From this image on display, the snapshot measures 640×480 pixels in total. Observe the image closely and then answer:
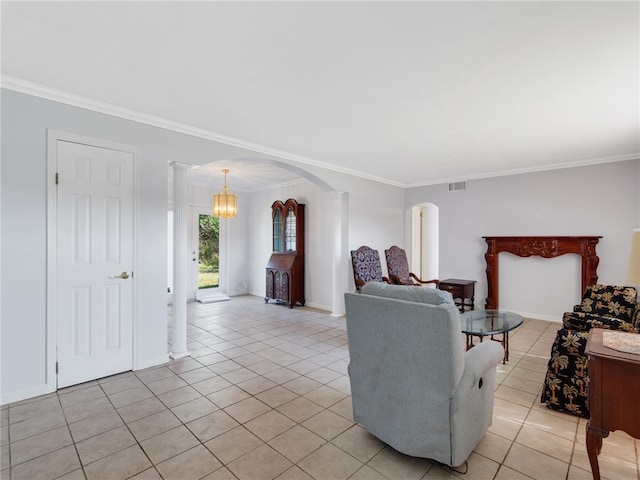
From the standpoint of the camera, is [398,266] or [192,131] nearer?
[192,131]

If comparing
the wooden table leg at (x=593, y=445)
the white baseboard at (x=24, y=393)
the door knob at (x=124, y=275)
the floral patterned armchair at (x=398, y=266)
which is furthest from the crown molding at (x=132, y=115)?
the wooden table leg at (x=593, y=445)

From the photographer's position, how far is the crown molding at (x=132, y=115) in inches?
101

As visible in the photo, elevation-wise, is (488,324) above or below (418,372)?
below

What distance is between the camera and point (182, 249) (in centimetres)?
371

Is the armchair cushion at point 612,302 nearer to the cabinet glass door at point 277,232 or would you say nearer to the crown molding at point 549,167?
the crown molding at point 549,167

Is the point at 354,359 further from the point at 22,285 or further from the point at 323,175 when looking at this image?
the point at 323,175

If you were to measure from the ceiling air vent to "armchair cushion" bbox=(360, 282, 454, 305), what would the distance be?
4899 millimetres

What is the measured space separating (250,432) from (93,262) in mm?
2096

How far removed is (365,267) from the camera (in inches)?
203

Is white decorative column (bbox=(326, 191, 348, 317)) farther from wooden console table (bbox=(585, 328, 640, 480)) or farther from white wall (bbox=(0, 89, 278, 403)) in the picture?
A: wooden console table (bbox=(585, 328, 640, 480))

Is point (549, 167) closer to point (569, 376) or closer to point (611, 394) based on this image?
point (569, 376)

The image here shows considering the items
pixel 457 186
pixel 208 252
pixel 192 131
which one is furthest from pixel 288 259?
pixel 457 186

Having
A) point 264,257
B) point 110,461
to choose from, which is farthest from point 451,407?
point 264,257

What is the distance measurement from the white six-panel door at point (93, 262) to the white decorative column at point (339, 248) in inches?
125
